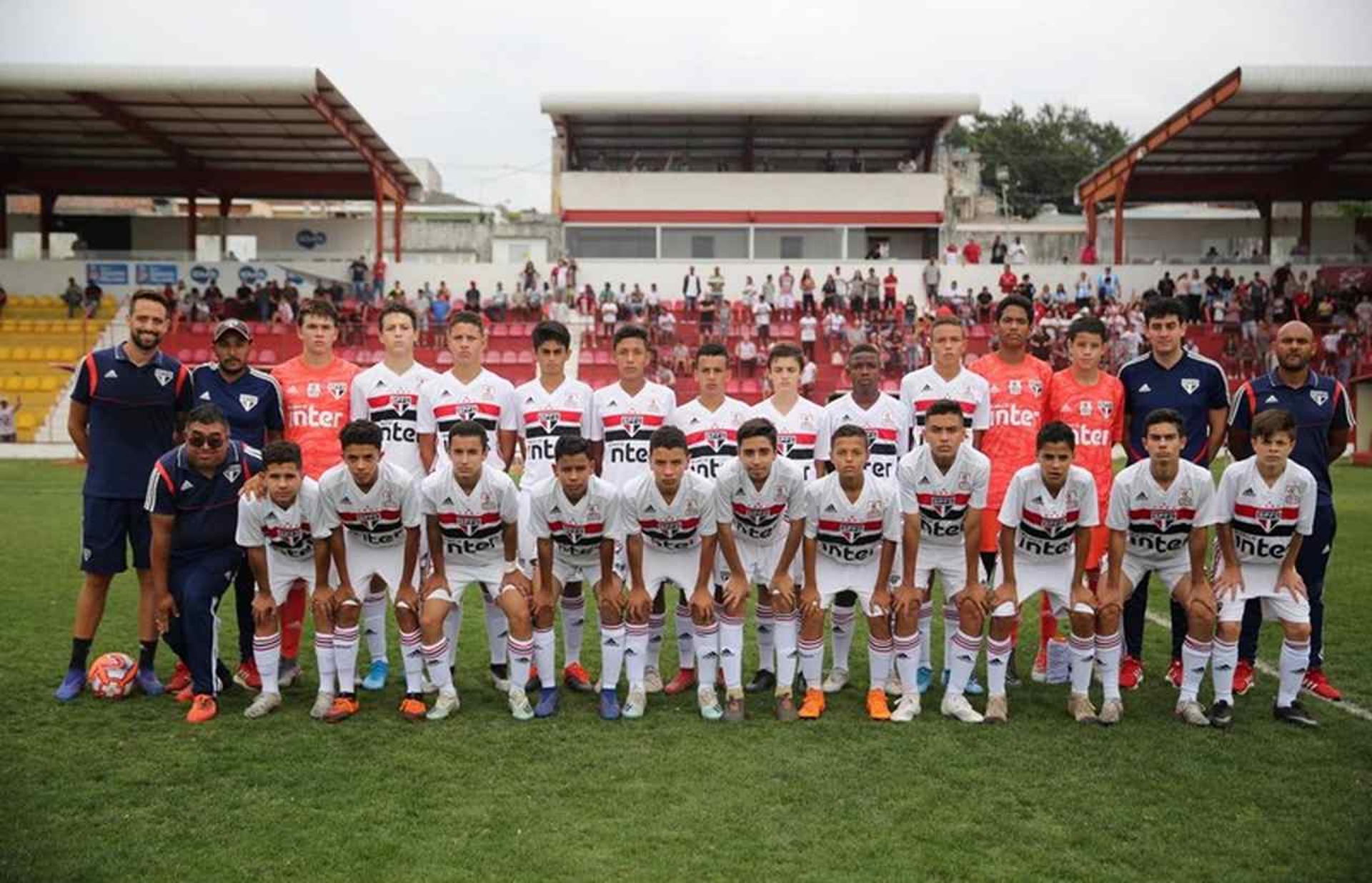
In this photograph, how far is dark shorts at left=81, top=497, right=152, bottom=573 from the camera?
6.34m

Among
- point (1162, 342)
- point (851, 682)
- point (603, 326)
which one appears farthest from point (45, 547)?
point (603, 326)

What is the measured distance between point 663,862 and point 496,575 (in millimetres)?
2539

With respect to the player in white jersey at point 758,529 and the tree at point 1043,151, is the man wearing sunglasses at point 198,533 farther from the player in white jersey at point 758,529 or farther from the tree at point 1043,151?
the tree at point 1043,151

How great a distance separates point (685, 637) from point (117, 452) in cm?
342

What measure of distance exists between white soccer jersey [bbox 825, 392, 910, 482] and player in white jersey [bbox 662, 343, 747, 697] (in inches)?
24.3

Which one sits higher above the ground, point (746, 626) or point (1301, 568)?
point (1301, 568)

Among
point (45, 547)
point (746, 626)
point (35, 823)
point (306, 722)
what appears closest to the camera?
point (35, 823)

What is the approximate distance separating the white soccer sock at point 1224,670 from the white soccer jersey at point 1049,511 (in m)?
0.94

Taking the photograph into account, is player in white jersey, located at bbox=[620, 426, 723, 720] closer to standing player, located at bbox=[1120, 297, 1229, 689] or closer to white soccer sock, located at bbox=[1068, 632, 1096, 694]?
white soccer sock, located at bbox=[1068, 632, 1096, 694]

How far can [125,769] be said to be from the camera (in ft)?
16.9

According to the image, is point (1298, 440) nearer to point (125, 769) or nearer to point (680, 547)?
point (680, 547)

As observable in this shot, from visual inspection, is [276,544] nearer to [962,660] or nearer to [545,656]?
[545,656]

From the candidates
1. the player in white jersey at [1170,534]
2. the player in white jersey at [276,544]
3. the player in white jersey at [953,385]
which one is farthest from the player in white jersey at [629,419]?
the player in white jersey at [1170,534]

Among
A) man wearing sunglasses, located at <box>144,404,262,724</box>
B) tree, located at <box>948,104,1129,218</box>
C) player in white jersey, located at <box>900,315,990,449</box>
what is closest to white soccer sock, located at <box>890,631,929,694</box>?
player in white jersey, located at <box>900,315,990,449</box>
